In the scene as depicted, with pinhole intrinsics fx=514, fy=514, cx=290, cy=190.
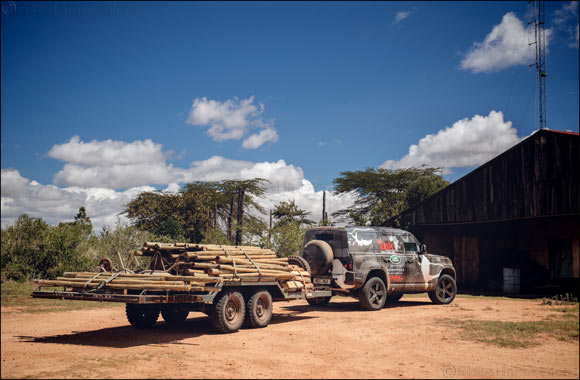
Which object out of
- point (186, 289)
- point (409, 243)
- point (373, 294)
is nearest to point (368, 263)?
point (373, 294)

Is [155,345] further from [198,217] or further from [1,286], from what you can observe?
[198,217]

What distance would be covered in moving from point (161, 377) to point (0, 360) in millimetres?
3358

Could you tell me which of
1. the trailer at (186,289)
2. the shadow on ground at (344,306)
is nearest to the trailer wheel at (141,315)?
the trailer at (186,289)

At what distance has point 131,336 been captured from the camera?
36.1 ft

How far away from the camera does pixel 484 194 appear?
884 inches

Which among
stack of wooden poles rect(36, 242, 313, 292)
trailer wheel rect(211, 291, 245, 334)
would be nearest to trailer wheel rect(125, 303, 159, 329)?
stack of wooden poles rect(36, 242, 313, 292)

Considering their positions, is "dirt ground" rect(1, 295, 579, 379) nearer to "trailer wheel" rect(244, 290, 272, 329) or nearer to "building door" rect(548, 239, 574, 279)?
"trailer wheel" rect(244, 290, 272, 329)

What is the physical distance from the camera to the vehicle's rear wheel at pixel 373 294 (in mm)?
15180

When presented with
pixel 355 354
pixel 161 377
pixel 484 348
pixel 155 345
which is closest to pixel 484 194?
pixel 484 348

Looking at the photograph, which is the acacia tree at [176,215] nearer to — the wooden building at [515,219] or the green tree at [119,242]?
the green tree at [119,242]

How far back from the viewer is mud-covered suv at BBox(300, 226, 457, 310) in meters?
15.0

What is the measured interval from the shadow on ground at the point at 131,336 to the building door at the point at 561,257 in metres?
21.4

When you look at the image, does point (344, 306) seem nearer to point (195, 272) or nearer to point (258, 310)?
point (258, 310)

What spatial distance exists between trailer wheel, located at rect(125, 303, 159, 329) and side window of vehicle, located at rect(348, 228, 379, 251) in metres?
5.93
